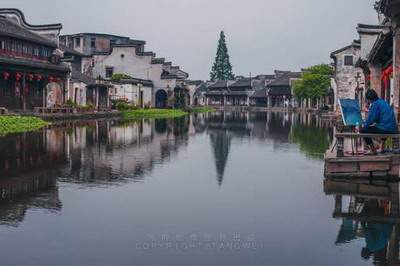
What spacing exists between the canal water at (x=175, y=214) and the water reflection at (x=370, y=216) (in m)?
0.04

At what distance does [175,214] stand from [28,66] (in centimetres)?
3514

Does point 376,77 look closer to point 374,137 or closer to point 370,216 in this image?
point 374,137

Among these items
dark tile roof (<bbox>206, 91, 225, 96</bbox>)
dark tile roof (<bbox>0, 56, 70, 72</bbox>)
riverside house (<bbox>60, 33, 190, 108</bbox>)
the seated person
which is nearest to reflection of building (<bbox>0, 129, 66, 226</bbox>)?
the seated person

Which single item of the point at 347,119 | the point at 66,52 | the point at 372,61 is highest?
the point at 66,52

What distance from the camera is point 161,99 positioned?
7925 cm

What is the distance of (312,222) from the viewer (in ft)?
30.8

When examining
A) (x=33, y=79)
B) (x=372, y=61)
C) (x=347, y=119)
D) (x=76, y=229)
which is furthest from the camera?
(x=33, y=79)

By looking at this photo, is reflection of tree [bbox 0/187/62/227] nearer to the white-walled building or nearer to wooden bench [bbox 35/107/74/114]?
wooden bench [bbox 35/107/74/114]

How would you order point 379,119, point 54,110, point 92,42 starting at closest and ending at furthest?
point 379,119
point 54,110
point 92,42

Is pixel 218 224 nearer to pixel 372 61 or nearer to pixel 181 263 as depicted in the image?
pixel 181 263

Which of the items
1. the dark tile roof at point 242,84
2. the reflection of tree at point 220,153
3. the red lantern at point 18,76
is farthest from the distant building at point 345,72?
the dark tile roof at point 242,84

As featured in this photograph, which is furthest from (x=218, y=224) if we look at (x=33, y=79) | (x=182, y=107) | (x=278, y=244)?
(x=182, y=107)

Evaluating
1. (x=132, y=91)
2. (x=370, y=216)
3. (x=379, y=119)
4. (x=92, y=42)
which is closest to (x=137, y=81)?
(x=132, y=91)

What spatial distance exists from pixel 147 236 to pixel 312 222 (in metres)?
3.04
